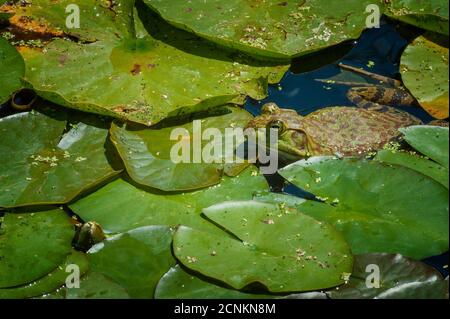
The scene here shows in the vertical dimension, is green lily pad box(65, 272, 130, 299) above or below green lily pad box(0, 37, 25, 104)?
below

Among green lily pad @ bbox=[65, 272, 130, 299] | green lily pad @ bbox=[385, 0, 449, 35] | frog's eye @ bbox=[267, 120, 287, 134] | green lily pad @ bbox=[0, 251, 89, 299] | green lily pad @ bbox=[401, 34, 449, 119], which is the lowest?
green lily pad @ bbox=[0, 251, 89, 299]

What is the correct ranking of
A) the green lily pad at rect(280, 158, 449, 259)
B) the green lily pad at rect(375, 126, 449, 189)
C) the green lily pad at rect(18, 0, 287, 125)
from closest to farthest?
1. the green lily pad at rect(280, 158, 449, 259)
2. the green lily pad at rect(375, 126, 449, 189)
3. the green lily pad at rect(18, 0, 287, 125)

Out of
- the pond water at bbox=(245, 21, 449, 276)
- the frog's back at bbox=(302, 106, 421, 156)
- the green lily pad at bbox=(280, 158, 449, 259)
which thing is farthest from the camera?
the pond water at bbox=(245, 21, 449, 276)

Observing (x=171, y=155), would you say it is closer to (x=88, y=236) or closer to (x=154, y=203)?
(x=154, y=203)

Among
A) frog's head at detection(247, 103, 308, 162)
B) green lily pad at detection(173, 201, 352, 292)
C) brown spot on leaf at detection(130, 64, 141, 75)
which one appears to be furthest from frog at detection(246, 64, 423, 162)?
brown spot on leaf at detection(130, 64, 141, 75)

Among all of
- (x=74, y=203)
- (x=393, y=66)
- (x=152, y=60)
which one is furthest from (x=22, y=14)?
(x=393, y=66)

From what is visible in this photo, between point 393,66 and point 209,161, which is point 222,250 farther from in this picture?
point 393,66

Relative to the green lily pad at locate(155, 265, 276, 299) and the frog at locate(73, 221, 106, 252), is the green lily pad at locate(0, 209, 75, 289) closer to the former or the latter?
the frog at locate(73, 221, 106, 252)
